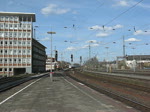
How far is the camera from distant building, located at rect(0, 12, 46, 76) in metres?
78.4

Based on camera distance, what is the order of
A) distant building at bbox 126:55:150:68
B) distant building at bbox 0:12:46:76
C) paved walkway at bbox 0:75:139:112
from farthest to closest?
distant building at bbox 126:55:150:68
distant building at bbox 0:12:46:76
paved walkway at bbox 0:75:139:112

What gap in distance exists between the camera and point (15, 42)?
7925 cm

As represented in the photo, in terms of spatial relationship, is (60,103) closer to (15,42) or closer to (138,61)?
(15,42)

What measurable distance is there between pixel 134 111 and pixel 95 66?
13811 centimetres

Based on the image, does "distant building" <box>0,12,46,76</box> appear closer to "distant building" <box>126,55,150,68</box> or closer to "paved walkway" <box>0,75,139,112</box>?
"distant building" <box>126,55,150,68</box>

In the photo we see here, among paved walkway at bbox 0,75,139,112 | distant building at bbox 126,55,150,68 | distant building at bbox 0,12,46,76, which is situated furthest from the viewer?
distant building at bbox 126,55,150,68

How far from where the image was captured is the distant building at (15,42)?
78.4 metres

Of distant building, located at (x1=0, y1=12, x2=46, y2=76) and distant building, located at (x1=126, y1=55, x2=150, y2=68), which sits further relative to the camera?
distant building, located at (x1=126, y1=55, x2=150, y2=68)

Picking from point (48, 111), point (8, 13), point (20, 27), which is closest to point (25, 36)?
point (20, 27)

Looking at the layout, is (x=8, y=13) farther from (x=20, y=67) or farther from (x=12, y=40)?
(x=20, y=67)

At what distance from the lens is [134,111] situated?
10336 millimetres

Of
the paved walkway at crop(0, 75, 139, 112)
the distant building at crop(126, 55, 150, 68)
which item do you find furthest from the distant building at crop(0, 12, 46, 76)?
the paved walkway at crop(0, 75, 139, 112)

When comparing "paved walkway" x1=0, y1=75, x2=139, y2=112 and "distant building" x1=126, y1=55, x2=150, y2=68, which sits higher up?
"distant building" x1=126, y1=55, x2=150, y2=68

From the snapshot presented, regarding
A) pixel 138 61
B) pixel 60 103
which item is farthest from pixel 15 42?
pixel 138 61
